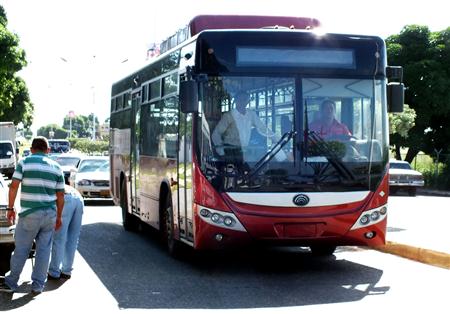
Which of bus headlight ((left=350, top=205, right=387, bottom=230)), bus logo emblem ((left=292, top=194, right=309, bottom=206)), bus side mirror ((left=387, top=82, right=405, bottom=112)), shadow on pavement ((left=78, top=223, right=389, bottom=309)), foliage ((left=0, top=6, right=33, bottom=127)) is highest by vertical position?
foliage ((left=0, top=6, right=33, bottom=127))

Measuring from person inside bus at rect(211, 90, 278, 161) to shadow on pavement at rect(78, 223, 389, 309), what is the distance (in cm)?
164

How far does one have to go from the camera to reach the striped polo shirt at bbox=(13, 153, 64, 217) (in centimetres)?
837

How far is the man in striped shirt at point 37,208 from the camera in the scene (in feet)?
27.5

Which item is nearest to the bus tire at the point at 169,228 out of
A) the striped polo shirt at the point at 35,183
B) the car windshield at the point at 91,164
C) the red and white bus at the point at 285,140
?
the red and white bus at the point at 285,140

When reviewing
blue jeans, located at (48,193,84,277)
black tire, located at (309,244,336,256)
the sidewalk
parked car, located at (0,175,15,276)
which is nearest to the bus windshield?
blue jeans, located at (48,193,84,277)

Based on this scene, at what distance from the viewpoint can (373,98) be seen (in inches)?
396

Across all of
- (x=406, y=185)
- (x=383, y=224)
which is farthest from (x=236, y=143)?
(x=406, y=185)

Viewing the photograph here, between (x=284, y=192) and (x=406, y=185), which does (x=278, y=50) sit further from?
(x=406, y=185)

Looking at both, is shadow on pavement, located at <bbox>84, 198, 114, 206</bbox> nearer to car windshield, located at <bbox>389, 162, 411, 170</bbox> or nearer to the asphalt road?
the asphalt road

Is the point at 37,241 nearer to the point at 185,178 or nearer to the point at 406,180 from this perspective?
the point at 185,178

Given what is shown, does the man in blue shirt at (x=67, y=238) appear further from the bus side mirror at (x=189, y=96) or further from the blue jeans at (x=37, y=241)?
the bus side mirror at (x=189, y=96)

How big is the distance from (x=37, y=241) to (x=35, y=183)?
0.66 metres

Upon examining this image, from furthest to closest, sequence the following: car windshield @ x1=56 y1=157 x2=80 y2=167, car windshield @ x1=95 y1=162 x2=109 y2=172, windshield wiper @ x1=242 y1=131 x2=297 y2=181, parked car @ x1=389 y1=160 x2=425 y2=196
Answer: parked car @ x1=389 y1=160 x2=425 y2=196 < car windshield @ x1=56 y1=157 x2=80 y2=167 < car windshield @ x1=95 y1=162 x2=109 y2=172 < windshield wiper @ x1=242 y1=131 x2=297 y2=181

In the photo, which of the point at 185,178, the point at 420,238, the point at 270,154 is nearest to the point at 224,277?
the point at 185,178
